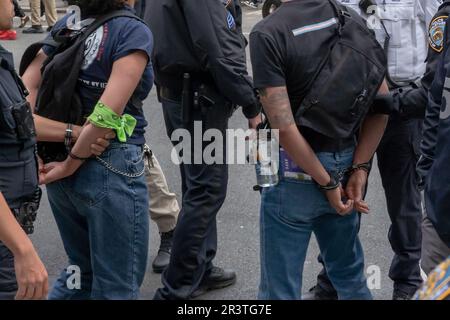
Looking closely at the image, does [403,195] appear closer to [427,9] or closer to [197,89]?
[427,9]

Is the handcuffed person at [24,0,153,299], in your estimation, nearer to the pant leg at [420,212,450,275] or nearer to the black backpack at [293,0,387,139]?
the black backpack at [293,0,387,139]

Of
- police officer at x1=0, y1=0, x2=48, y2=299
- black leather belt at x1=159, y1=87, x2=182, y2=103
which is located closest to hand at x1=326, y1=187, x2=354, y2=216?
police officer at x1=0, y1=0, x2=48, y2=299

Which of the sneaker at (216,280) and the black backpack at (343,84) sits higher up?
the black backpack at (343,84)

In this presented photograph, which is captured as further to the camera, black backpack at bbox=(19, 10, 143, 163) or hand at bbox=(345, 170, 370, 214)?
hand at bbox=(345, 170, 370, 214)

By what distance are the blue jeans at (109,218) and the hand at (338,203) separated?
0.72m

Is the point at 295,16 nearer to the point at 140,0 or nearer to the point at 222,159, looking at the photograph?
the point at 222,159

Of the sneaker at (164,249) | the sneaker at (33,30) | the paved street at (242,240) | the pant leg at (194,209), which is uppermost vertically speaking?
the pant leg at (194,209)

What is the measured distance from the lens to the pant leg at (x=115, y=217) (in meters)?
2.68

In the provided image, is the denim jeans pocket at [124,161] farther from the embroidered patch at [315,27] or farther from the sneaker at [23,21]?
the sneaker at [23,21]

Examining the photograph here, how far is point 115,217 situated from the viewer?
2691 millimetres

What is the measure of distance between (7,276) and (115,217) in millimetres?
493

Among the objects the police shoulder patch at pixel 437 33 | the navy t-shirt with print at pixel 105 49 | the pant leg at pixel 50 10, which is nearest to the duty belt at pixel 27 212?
the navy t-shirt with print at pixel 105 49

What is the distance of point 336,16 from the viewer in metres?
2.57

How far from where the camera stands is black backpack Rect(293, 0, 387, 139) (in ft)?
8.17
